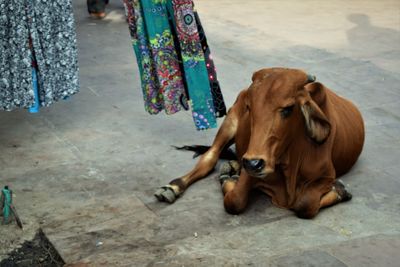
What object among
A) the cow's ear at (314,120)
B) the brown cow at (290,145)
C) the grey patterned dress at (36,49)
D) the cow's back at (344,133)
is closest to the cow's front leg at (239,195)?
the brown cow at (290,145)

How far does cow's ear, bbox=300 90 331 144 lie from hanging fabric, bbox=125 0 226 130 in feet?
3.77

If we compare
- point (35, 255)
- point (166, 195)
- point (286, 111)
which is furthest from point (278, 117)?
point (35, 255)

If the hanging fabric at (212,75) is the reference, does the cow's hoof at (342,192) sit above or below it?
below

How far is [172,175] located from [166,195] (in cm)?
45

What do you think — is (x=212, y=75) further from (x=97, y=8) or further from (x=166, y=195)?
(x=97, y=8)

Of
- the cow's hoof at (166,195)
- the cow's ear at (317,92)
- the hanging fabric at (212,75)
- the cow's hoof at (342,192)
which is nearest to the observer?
the cow's ear at (317,92)

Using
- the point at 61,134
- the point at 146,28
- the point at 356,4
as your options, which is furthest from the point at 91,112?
the point at 356,4

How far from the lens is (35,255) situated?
454 cm

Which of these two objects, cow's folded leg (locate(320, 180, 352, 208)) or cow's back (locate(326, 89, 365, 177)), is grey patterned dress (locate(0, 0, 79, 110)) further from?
cow's folded leg (locate(320, 180, 352, 208))

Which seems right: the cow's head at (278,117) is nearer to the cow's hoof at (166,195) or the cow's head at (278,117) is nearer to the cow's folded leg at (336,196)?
the cow's folded leg at (336,196)

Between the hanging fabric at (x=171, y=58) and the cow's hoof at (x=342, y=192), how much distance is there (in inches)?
43.3

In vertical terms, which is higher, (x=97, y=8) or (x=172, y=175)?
(x=172, y=175)

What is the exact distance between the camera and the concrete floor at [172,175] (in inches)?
176

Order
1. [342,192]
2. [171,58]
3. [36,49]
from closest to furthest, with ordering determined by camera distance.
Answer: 1. [342,192]
2. [36,49]
3. [171,58]
